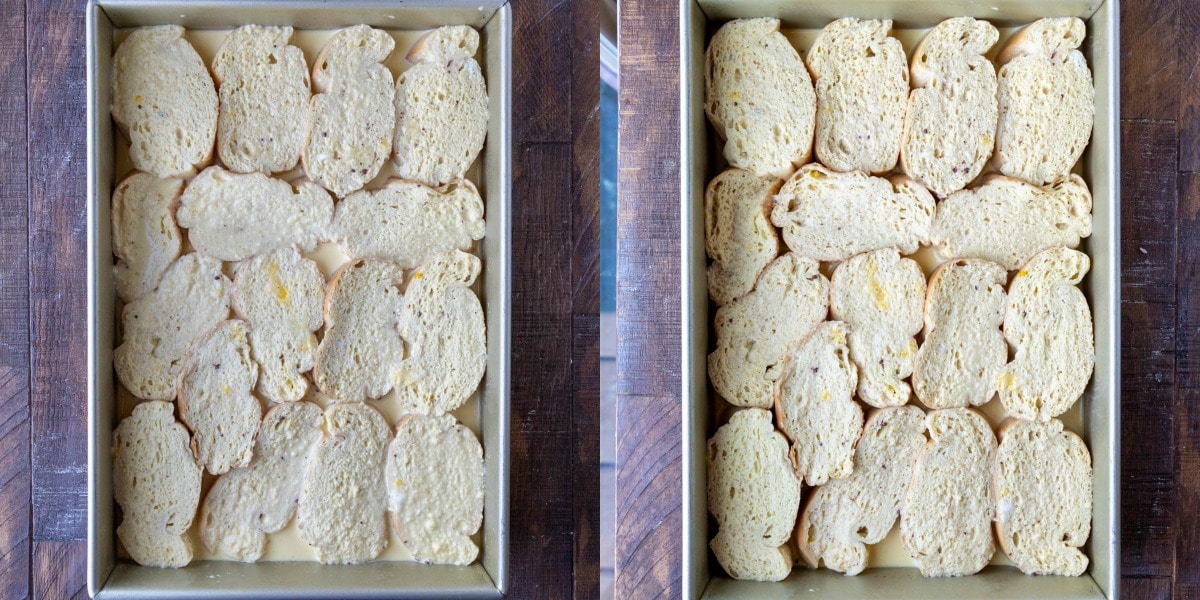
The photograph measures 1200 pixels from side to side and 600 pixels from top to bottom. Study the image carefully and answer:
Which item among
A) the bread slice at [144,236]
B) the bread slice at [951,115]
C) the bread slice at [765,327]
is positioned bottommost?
the bread slice at [765,327]

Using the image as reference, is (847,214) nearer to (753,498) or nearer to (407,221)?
(753,498)

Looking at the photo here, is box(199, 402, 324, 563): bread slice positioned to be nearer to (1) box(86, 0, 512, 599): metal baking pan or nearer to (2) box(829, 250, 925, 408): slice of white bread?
(1) box(86, 0, 512, 599): metal baking pan

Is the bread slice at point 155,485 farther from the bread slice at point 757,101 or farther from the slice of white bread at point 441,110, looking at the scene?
the bread slice at point 757,101

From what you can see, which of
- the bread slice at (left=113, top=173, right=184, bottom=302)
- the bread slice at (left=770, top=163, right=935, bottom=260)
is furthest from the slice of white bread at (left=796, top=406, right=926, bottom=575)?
the bread slice at (left=113, top=173, right=184, bottom=302)

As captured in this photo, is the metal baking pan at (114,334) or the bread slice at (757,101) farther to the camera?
the bread slice at (757,101)

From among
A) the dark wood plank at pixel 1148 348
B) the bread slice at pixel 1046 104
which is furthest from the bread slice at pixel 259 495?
the dark wood plank at pixel 1148 348

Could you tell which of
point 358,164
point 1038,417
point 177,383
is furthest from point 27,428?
point 1038,417

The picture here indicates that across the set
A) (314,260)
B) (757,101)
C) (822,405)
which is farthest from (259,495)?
(757,101)
